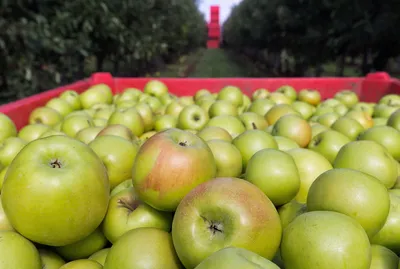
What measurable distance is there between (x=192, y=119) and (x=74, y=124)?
3.03 feet

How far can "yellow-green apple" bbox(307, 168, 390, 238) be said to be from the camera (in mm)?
1373

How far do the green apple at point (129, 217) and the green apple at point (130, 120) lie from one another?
4.10 ft

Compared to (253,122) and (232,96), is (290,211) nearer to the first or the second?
(253,122)

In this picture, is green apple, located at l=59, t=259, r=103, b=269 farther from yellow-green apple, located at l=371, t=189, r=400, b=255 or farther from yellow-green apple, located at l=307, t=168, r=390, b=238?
yellow-green apple, located at l=371, t=189, r=400, b=255

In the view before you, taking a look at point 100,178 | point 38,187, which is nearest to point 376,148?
point 100,178

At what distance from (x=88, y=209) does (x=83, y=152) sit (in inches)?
8.8

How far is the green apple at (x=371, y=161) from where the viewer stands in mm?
1890

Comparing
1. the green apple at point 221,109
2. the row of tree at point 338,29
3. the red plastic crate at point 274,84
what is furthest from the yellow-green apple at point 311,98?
the row of tree at point 338,29

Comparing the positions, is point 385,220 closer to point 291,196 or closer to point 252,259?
point 291,196

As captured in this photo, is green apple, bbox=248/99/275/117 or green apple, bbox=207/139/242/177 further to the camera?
green apple, bbox=248/99/275/117

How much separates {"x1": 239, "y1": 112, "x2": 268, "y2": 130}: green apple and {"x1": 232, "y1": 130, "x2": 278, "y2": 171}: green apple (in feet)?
2.36

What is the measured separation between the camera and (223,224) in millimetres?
1194

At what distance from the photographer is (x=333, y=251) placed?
1.14 meters

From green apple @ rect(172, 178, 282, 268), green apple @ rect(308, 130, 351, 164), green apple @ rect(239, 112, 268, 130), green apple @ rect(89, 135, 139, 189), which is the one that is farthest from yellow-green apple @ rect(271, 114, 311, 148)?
green apple @ rect(172, 178, 282, 268)
